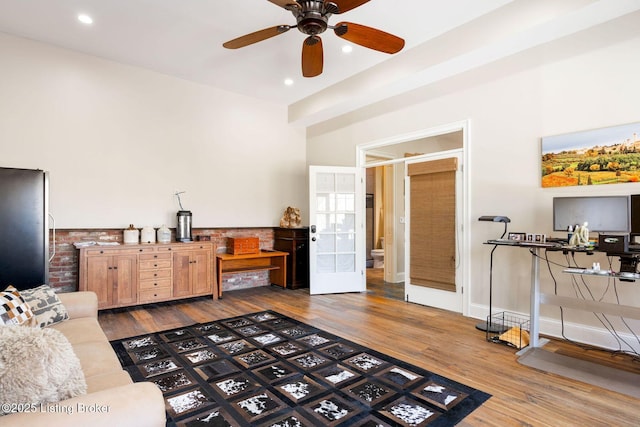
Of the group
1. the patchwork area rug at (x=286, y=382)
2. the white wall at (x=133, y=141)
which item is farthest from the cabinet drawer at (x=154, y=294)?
the patchwork area rug at (x=286, y=382)

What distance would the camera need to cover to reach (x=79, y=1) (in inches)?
133

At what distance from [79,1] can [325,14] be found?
2569mm

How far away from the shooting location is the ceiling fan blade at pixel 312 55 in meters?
3.11

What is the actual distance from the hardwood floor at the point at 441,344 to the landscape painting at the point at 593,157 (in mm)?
1628

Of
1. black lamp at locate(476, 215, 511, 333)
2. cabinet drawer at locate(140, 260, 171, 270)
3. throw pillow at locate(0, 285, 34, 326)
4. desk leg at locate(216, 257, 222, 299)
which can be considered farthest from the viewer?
desk leg at locate(216, 257, 222, 299)

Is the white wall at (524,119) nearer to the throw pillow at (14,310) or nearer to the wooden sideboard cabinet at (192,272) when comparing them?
the wooden sideboard cabinet at (192,272)

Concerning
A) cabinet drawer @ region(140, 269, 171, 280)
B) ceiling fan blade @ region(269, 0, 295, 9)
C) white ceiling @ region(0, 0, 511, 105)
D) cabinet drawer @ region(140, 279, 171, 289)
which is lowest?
cabinet drawer @ region(140, 279, 171, 289)

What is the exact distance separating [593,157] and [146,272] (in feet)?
17.6

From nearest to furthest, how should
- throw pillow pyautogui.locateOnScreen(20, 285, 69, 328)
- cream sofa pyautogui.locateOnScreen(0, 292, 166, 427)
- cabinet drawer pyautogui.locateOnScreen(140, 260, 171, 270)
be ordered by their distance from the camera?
cream sofa pyautogui.locateOnScreen(0, 292, 166, 427) → throw pillow pyautogui.locateOnScreen(20, 285, 69, 328) → cabinet drawer pyautogui.locateOnScreen(140, 260, 171, 270)

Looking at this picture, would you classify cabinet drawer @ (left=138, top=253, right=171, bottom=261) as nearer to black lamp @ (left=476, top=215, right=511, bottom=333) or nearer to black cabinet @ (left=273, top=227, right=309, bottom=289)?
black cabinet @ (left=273, top=227, right=309, bottom=289)

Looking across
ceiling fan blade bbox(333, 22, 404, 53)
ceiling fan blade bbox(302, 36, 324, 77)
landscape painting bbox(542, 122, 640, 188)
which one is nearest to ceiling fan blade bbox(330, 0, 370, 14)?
ceiling fan blade bbox(333, 22, 404, 53)

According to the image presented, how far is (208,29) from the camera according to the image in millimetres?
3850

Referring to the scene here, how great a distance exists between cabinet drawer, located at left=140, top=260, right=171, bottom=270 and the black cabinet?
2.00 meters

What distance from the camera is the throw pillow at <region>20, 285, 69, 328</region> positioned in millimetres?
2418
